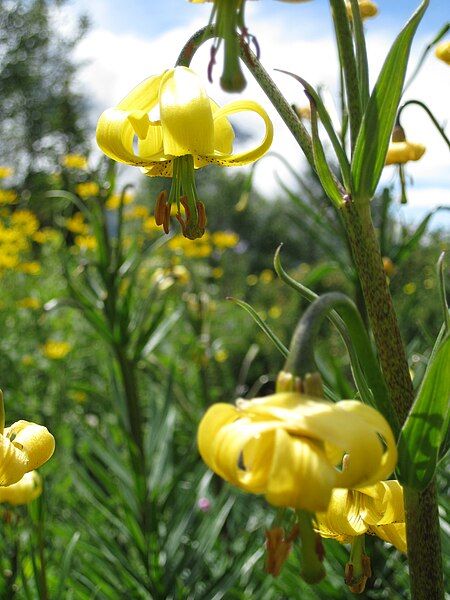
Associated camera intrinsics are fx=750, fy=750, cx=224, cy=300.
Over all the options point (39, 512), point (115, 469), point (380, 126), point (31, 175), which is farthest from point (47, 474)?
point (31, 175)

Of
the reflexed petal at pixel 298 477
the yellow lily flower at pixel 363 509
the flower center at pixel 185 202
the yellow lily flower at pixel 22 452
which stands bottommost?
the yellow lily flower at pixel 363 509

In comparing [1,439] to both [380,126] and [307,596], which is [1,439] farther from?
[307,596]

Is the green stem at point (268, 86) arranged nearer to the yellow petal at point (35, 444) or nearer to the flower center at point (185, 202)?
the flower center at point (185, 202)

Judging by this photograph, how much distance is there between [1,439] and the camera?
524mm

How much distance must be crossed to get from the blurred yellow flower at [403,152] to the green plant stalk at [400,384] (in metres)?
0.32

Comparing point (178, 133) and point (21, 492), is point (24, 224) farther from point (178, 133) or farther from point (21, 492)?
point (178, 133)

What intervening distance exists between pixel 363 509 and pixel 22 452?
25 centimetres

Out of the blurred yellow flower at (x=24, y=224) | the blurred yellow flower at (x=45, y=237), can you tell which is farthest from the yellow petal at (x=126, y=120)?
the blurred yellow flower at (x=45, y=237)

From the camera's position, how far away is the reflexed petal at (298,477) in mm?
357

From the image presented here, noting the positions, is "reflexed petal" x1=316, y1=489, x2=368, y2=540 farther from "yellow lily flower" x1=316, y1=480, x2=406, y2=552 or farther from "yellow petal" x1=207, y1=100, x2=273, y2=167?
"yellow petal" x1=207, y1=100, x2=273, y2=167

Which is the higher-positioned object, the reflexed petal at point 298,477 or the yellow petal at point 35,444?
the reflexed petal at point 298,477

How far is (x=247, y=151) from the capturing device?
613 mm

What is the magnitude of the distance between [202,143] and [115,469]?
3.42 feet

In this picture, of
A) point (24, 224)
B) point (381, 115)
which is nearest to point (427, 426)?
point (381, 115)
